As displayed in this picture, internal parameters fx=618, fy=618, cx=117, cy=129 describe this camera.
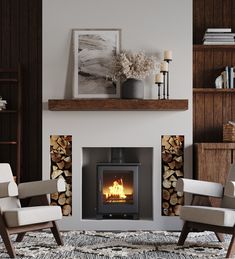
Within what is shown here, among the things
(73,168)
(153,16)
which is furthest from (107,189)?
(153,16)

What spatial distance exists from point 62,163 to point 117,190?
649mm

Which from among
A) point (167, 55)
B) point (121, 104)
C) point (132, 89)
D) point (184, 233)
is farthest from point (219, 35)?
point (184, 233)

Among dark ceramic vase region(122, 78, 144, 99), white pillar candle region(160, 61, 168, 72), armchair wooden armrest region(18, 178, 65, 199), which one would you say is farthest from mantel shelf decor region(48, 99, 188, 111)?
armchair wooden armrest region(18, 178, 65, 199)

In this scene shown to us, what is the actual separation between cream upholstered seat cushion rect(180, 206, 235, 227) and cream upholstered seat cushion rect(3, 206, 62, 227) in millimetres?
1101

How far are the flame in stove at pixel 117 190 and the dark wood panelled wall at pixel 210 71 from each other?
1.06 metres

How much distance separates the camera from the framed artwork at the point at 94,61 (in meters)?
6.49

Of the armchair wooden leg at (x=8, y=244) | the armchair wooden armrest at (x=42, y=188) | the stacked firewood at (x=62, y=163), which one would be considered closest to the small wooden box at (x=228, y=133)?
the stacked firewood at (x=62, y=163)

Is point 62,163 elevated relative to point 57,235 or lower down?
elevated

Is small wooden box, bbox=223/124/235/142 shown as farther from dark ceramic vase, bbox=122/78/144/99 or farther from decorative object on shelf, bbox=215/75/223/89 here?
dark ceramic vase, bbox=122/78/144/99

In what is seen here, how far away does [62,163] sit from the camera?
21.2 ft

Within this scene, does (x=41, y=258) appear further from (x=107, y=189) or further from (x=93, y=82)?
(x=93, y=82)

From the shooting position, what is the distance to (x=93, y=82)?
649 cm

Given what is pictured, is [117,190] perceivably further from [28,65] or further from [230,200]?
[28,65]

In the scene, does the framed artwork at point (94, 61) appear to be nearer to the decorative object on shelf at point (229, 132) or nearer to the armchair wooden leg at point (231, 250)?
the decorative object on shelf at point (229, 132)
